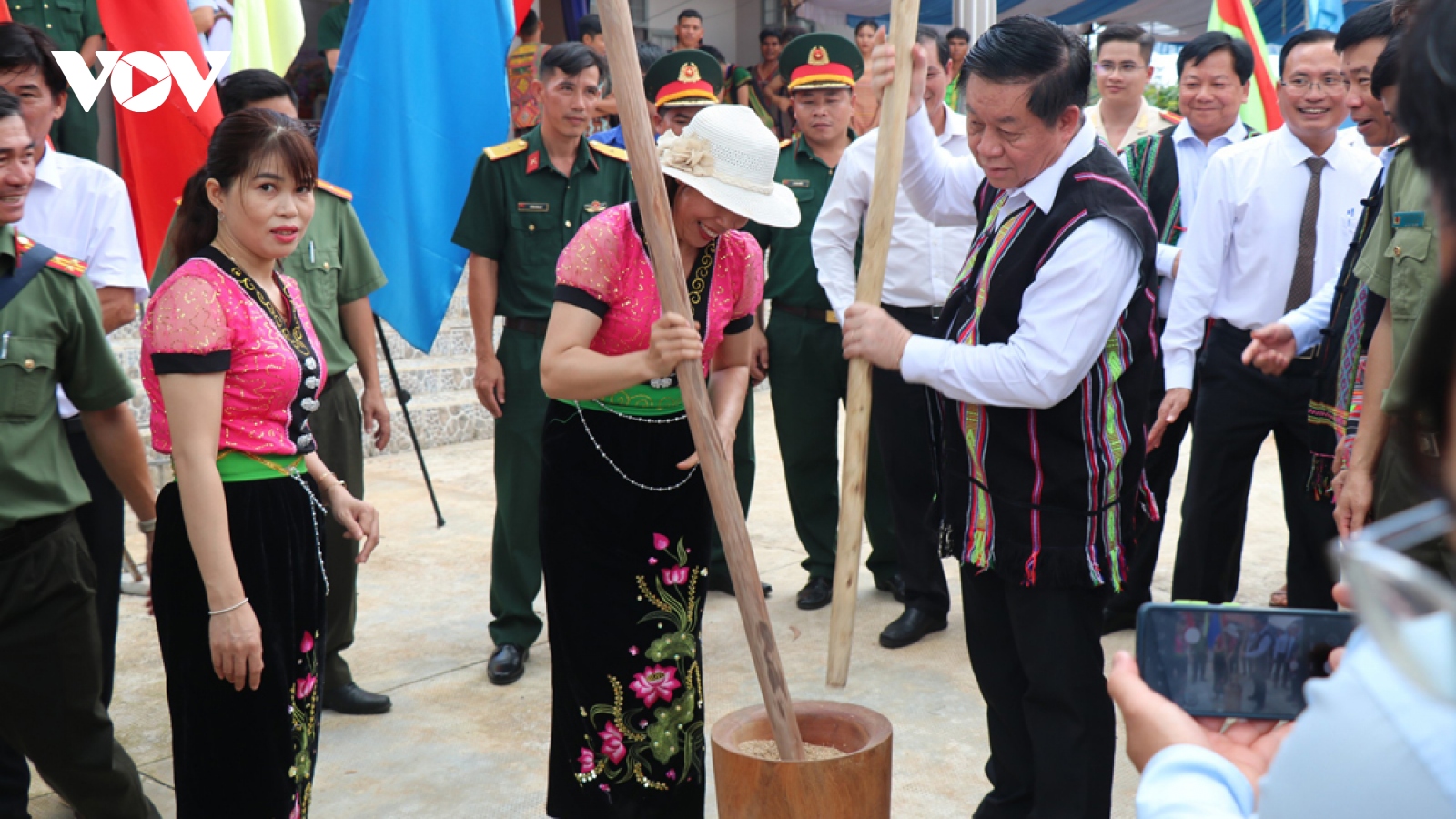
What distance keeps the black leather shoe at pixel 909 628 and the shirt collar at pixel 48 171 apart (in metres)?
2.69

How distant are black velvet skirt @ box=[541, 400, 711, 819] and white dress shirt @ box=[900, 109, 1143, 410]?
1.94 feet

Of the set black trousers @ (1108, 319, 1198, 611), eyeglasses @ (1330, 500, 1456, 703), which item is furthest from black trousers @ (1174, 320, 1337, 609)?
eyeglasses @ (1330, 500, 1456, 703)

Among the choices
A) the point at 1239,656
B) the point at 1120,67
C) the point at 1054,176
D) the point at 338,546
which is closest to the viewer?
the point at 1239,656

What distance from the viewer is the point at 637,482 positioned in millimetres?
2436

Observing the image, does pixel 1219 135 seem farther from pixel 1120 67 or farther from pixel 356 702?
pixel 356 702

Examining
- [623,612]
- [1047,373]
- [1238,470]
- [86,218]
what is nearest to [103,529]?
[86,218]

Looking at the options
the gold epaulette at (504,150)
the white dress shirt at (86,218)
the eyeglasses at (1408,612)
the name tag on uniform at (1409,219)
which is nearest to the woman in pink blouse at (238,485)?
the white dress shirt at (86,218)

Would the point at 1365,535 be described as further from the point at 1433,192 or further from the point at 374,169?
the point at 374,169

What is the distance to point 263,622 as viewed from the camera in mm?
2072

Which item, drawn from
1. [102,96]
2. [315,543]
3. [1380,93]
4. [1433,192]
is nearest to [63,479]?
[315,543]

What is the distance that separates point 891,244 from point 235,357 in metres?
2.42

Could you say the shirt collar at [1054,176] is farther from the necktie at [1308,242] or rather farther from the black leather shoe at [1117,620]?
the black leather shoe at [1117,620]

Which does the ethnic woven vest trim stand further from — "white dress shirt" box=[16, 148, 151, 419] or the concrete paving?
"white dress shirt" box=[16, 148, 151, 419]

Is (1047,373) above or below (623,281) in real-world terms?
below
